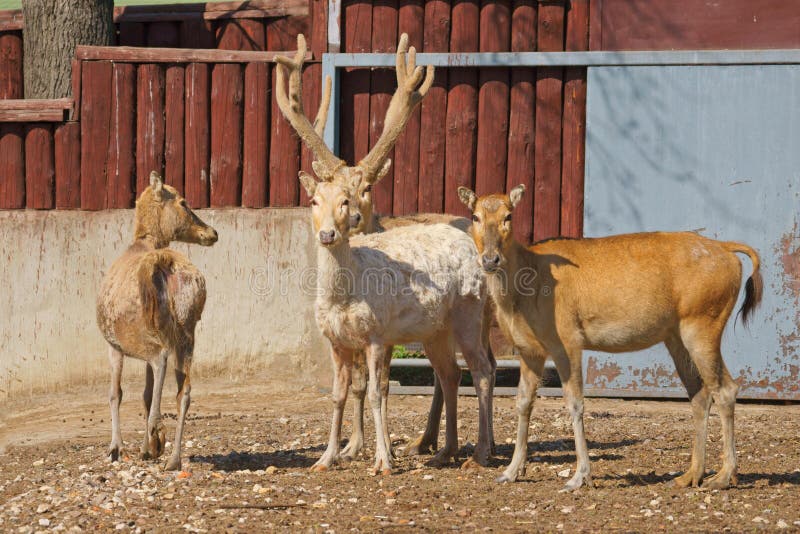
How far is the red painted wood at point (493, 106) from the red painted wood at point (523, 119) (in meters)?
0.07

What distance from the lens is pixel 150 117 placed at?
1245 centimetres

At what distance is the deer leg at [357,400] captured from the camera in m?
8.71

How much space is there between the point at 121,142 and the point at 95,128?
0.34 m

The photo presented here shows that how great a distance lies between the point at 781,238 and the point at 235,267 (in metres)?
5.75

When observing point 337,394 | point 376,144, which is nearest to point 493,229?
point 337,394

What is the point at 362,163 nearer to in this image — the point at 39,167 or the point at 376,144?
the point at 376,144

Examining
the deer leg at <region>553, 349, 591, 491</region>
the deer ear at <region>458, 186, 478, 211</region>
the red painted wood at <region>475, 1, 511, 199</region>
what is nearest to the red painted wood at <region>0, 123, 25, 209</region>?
the red painted wood at <region>475, 1, 511, 199</region>

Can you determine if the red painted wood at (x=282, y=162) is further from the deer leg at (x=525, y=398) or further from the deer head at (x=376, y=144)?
the deer leg at (x=525, y=398)

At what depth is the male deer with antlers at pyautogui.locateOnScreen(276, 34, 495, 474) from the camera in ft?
28.2

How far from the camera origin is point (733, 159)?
1145 centimetres

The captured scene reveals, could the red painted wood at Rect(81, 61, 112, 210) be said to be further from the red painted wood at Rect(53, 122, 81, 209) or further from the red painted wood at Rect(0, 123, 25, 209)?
the red painted wood at Rect(0, 123, 25, 209)

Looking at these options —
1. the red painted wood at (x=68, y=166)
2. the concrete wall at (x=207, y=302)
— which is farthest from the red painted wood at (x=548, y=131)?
the red painted wood at (x=68, y=166)

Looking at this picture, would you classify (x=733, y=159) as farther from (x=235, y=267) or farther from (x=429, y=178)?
(x=235, y=267)

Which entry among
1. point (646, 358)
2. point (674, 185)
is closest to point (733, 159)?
point (674, 185)
